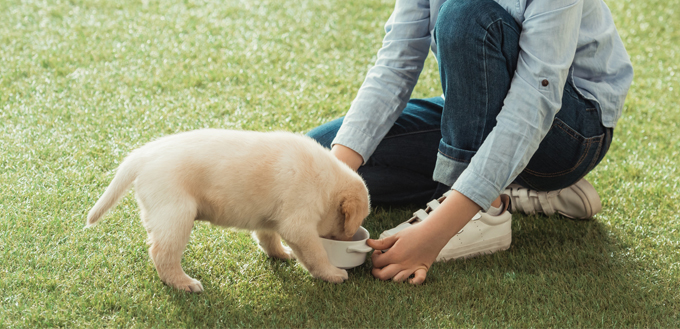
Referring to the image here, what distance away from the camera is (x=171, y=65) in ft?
11.0

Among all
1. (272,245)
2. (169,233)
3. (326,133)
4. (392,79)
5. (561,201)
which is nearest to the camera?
(169,233)

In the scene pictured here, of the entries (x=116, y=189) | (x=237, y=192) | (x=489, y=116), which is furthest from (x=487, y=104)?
(x=116, y=189)

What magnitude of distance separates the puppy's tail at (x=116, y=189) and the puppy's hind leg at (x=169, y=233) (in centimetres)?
9

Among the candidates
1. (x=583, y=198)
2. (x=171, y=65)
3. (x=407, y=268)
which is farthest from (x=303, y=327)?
(x=171, y=65)

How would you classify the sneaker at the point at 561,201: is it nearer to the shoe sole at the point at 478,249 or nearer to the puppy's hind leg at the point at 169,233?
the shoe sole at the point at 478,249

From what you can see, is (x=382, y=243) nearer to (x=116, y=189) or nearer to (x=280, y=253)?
(x=280, y=253)

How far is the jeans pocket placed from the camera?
1.81 m

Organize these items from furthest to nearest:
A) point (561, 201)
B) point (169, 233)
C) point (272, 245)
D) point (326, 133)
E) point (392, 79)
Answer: point (326, 133) → point (561, 201) → point (392, 79) → point (272, 245) → point (169, 233)

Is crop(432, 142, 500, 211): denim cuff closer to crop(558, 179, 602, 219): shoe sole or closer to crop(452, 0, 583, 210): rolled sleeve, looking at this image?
crop(452, 0, 583, 210): rolled sleeve

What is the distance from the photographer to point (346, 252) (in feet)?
5.63

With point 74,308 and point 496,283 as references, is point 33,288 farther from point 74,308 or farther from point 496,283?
point 496,283

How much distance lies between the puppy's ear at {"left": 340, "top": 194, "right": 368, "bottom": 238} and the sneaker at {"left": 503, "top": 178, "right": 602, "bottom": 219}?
68cm

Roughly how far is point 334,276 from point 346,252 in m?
0.08

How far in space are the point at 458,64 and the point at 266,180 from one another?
64 centimetres
